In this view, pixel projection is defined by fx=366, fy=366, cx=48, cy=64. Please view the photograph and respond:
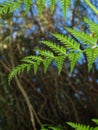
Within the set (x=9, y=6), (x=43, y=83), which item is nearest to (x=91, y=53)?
(x=9, y=6)

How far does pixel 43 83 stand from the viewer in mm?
2609

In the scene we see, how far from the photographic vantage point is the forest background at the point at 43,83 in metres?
2.55

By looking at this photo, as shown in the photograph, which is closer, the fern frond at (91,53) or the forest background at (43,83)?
the fern frond at (91,53)

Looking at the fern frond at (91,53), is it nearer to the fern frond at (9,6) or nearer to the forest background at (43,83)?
the fern frond at (9,6)

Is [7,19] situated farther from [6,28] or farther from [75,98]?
[75,98]

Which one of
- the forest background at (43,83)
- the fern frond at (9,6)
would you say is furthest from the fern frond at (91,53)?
the forest background at (43,83)

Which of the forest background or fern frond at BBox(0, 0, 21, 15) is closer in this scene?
fern frond at BBox(0, 0, 21, 15)

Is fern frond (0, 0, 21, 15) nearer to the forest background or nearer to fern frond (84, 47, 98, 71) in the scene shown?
fern frond (84, 47, 98, 71)

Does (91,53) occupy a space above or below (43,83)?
above

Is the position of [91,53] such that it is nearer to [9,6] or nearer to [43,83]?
[9,6]

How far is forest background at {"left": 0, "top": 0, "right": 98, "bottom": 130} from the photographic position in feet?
8.38

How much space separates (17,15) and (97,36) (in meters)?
A: 2.11

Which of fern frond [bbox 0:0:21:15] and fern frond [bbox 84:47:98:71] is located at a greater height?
fern frond [bbox 0:0:21:15]

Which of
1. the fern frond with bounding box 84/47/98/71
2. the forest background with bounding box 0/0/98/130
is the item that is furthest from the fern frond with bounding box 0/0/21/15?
the forest background with bounding box 0/0/98/130
